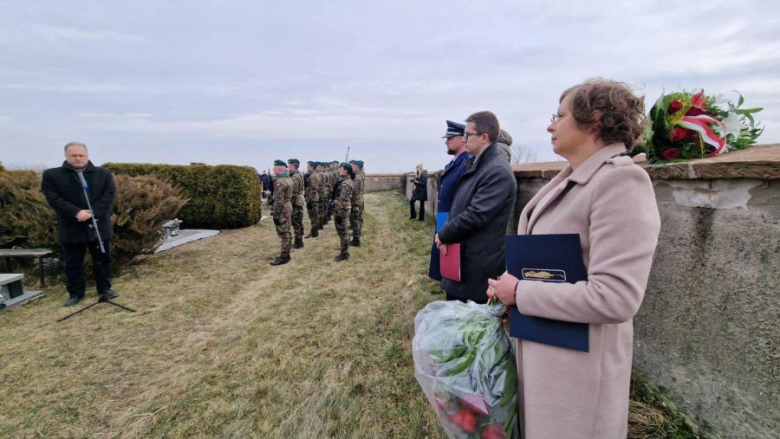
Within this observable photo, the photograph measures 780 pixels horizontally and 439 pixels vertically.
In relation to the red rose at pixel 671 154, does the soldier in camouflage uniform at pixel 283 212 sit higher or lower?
lower

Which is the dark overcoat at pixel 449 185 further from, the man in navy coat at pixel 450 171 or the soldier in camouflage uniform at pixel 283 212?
the soldier in camouflage uniform at pixel 283 212

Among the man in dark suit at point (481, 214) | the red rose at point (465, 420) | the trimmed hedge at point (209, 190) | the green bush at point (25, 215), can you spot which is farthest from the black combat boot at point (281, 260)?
the red rose at point (465, 420)

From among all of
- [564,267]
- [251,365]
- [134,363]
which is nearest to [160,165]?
[134,363]

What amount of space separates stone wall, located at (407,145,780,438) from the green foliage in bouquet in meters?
0.12

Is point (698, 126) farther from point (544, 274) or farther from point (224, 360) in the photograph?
point (224, 360)

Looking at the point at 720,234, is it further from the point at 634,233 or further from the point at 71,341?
the point at 71,341

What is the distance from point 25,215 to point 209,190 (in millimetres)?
4793

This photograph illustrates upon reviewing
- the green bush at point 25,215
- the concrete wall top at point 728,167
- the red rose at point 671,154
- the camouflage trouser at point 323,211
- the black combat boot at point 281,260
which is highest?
the red rose at point 671,154

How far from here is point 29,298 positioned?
4.70m

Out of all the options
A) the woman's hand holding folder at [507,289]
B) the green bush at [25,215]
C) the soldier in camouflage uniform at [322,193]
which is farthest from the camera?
the soldier in camouflage uniform at [322,193]

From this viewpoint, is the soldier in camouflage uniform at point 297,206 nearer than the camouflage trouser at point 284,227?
No

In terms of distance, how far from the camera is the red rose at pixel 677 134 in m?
1.85

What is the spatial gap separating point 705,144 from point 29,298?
758cm

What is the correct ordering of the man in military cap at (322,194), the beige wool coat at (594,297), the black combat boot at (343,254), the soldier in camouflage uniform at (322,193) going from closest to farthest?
the beige wool coat at (594,297) → the black combat boot at (343,254) → the man in military cap at (322,194) → the soldier in camouflage uniform at (322,193)
